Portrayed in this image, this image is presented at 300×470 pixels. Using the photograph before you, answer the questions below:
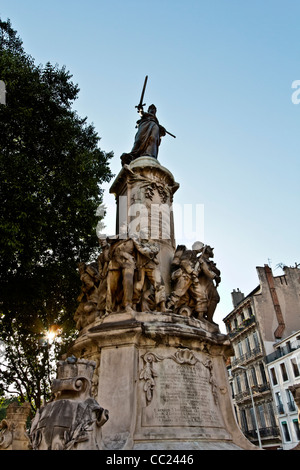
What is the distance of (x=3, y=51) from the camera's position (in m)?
11.6

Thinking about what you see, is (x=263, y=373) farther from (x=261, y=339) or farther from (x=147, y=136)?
(x=147, y=136)

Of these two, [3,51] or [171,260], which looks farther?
[3,51]

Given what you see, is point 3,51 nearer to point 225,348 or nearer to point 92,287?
point 92,287

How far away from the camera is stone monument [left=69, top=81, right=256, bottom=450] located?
199 inches

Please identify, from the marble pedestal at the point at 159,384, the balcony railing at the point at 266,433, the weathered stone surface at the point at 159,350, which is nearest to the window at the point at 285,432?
the balcony railing at the point at 266,433

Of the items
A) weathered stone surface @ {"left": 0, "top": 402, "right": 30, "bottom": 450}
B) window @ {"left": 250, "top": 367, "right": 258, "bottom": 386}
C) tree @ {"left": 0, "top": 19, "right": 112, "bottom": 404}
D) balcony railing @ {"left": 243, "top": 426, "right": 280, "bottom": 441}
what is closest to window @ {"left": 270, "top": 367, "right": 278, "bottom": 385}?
window @ {"left": 250, "top": 367, "right": 258, "bottom": 386}

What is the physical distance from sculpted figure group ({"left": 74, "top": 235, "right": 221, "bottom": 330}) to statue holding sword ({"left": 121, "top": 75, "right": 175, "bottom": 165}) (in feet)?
11.6

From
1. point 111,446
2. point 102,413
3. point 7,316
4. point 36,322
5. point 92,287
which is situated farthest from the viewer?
point 36,322

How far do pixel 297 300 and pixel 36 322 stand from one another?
94.3ft

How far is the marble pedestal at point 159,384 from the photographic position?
4926 millimetres

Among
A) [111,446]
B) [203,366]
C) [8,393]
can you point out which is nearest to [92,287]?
[203,366]

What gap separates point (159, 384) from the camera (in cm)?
535

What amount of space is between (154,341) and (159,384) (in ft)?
2.12
